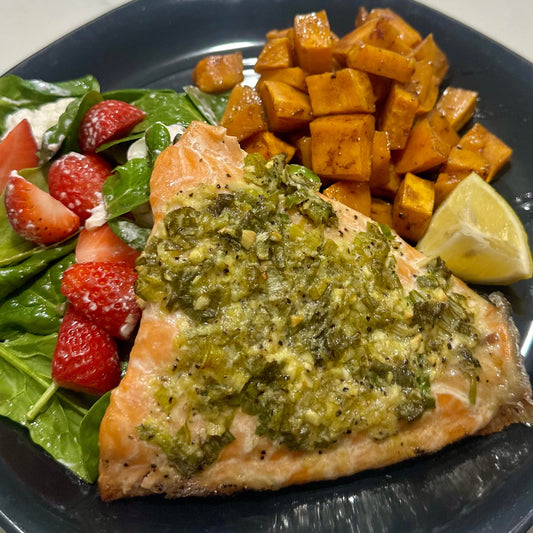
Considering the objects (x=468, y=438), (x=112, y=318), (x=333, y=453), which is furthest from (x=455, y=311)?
(x=112, y=318)

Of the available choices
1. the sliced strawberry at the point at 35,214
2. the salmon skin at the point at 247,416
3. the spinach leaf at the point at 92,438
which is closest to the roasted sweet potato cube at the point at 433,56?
the salmon skin at the point at 247,416

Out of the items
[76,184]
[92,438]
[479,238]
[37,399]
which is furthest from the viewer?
[76,184]

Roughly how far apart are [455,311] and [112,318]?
4.61 ft

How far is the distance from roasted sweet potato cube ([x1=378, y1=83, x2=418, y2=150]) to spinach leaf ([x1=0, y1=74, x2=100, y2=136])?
166 centimetres

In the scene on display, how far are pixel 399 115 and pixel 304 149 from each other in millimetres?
508

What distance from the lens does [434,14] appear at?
2994 millimetres

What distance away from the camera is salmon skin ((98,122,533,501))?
180cm

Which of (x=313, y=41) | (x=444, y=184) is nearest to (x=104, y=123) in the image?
(x=313, y=41)

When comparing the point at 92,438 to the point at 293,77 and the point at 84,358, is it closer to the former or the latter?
the point at 84,358

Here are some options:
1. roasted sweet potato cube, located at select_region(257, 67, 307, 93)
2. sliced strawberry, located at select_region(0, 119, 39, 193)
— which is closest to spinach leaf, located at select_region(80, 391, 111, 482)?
sliced strawberry, located at select_region(0, 119, 39, 193)

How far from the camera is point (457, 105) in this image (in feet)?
9.13

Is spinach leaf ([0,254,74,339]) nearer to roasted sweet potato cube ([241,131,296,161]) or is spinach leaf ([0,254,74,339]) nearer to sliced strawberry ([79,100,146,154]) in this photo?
sliced strawberry ([79,100,146,154])

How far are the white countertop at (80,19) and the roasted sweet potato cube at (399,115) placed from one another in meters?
1.43

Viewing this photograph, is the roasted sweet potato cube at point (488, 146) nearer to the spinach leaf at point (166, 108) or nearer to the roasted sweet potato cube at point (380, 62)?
the roasted sweet potato cube at point (380, 62)
